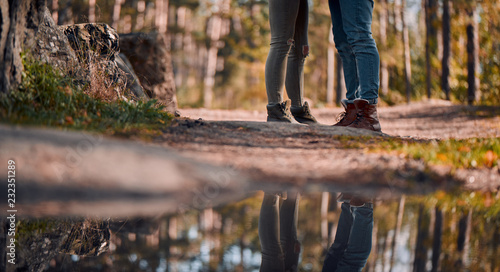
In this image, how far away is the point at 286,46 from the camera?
4473 mm

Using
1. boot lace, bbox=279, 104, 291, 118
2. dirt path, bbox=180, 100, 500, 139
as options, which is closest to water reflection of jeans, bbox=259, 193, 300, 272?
boot lace, bbox=279, 104, 291, 118

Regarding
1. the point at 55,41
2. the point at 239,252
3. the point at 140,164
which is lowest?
the point at 239,252

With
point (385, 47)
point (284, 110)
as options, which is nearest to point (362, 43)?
point (284, 110)

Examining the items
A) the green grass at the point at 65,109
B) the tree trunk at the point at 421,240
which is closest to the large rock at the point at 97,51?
the green grass at the point at 65,109

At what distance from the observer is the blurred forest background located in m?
13.3

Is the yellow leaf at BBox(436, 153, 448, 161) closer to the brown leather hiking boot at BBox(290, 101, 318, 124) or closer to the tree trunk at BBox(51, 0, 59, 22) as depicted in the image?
the brown leather hiking boot at BBox(290, 101, 318, 124)

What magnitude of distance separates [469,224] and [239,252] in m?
1.01

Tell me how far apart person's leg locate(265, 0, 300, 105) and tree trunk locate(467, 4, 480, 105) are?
32.7 ft

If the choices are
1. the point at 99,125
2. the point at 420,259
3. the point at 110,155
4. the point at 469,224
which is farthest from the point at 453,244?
the point at 99,125

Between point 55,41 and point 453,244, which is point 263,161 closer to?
point 453,244

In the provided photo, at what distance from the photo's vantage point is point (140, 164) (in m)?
2.39

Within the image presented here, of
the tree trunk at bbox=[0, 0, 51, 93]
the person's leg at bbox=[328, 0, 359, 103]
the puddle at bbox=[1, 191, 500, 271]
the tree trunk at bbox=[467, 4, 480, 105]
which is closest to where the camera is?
the puddle at bbox=[1, 191, 500, 271]

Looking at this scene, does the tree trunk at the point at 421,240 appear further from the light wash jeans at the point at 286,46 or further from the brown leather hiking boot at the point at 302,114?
the brown leather hiking boot at the point at 302,114

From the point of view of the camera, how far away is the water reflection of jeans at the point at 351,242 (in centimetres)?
145
